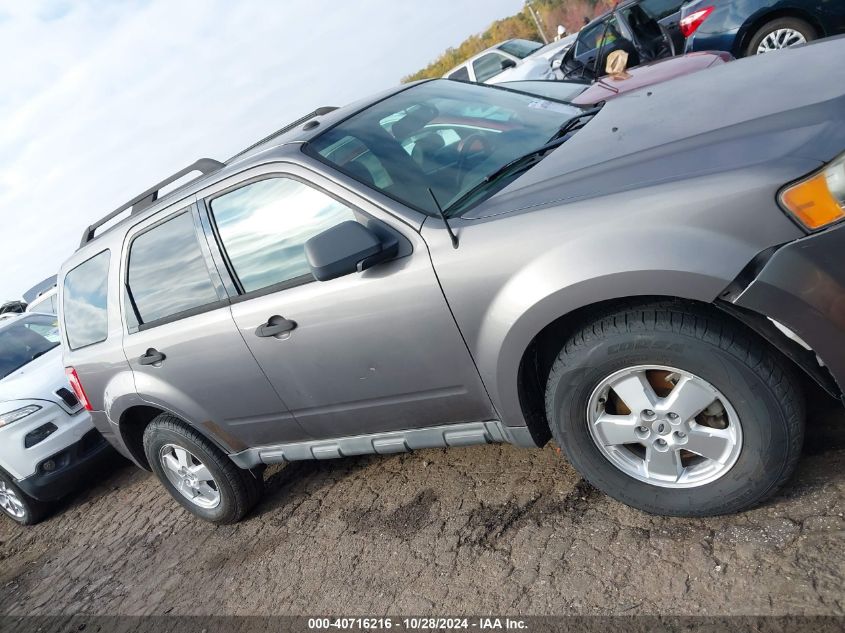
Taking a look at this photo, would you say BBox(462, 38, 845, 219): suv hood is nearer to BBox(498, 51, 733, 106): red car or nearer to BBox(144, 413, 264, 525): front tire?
BBox(498, 51, 733, 106): red car

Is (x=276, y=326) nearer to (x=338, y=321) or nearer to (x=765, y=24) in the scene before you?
(x=338, y=321)

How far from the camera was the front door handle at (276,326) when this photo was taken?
9.78 feet

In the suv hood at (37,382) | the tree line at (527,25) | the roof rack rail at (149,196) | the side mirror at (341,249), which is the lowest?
the tree line at (527,25)

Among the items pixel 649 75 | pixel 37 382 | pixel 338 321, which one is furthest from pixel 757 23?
pixel 37 382

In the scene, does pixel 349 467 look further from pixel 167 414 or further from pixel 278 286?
pixel 278 286

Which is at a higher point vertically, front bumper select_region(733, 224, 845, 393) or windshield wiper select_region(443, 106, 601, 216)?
windshield wiper select_region(443, 106, 601, 216)

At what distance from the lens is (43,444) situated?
5.39 meters

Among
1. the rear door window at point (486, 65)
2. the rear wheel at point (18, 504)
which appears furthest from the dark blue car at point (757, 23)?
the rear wheel at point (18, 504)

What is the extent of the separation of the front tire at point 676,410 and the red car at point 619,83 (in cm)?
184

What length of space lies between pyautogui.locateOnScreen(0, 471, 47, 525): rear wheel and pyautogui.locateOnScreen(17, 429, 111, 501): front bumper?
0.17 meters

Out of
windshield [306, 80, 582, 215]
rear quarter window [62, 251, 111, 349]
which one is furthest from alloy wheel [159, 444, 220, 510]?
windshield [306, 80, 582, 215]

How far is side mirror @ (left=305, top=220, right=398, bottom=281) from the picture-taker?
249 centimetres

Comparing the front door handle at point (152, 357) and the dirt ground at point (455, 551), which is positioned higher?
the front door handle at point (152, 357)

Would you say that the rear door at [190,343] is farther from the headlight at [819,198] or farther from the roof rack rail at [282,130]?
the headlight at [819,198]
